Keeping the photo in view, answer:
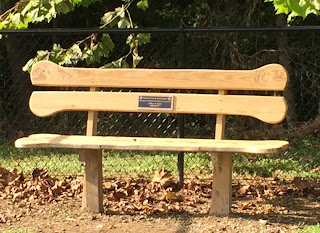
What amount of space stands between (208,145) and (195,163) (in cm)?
287

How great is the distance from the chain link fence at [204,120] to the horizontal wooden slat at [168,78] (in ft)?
6.61

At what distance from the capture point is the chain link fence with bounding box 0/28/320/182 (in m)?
7.27

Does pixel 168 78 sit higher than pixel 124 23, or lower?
lower

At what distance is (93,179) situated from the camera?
466 cm

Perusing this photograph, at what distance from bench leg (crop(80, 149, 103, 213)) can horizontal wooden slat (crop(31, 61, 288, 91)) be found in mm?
633

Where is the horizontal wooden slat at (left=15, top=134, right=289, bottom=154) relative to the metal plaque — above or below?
below

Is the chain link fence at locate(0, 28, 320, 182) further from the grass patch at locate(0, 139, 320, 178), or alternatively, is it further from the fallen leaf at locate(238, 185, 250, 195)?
the fallen leaf at locate(238, 185, 250, 195)

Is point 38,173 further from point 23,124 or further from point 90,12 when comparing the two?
point 90,12

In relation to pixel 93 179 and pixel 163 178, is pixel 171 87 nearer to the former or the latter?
pixel 93 179

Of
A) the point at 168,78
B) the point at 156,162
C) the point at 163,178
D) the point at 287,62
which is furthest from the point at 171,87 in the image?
the point at 287,62

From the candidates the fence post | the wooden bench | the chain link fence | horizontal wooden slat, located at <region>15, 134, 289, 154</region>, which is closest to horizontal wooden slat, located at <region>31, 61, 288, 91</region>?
the wooden bench

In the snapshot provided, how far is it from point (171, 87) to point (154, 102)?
Answer: 7.5 inches

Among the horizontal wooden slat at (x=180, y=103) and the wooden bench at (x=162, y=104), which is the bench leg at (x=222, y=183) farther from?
the horizontal wooden slat at (x=180, y=103)

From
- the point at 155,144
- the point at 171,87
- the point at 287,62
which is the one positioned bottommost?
the point at 155,144
